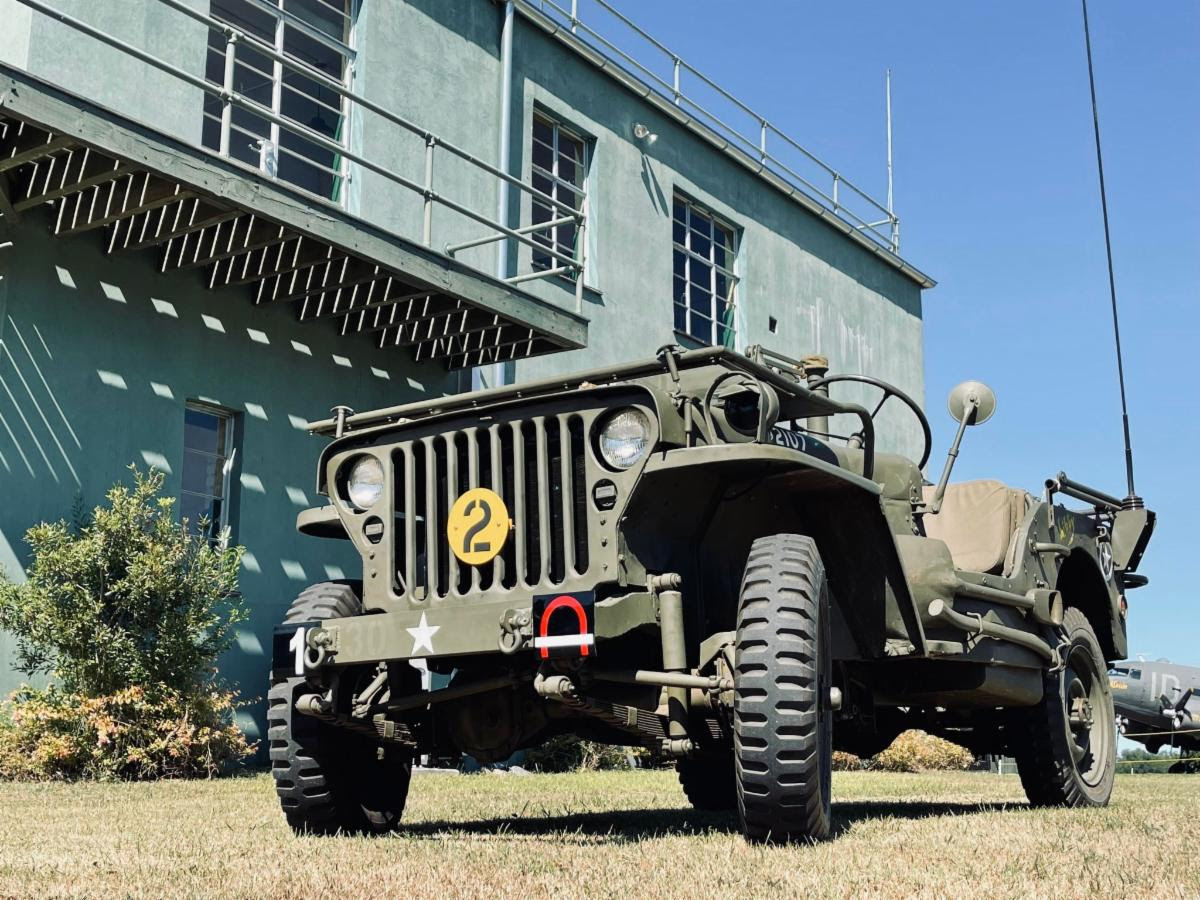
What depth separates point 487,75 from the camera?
52.3ft

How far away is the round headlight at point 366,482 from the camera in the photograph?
603cm

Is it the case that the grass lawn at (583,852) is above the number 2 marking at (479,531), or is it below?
below

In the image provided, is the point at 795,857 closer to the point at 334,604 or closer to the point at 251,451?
the point at 334,604

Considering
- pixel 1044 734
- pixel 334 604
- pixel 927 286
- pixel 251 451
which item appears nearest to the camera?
pixel 334 604

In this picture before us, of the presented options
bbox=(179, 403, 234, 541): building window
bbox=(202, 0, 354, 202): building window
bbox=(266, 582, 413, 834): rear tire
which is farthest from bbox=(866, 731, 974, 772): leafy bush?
bbox=(266, 582, 413, 834): rear tire

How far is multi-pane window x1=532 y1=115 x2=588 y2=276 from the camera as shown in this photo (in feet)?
54.1

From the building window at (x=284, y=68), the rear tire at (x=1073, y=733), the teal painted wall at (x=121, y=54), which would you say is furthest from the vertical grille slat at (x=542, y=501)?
the building window at (x=284, y=68)

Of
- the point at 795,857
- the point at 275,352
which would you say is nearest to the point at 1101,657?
the point at 795,857

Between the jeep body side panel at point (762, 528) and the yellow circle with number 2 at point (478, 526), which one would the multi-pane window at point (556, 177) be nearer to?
the jeep body side panel at point (762, 528)

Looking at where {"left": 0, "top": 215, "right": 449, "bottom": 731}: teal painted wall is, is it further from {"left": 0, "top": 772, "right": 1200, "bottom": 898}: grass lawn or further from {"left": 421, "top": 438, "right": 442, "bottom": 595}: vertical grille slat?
{"left": 421, "top": 438, "right": 442, "bottom": 595}: vertical grille slat

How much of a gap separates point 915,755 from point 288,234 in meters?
8.92

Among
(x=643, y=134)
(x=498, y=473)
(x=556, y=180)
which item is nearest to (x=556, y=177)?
(x=556, y=180)

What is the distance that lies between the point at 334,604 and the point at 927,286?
20.6m

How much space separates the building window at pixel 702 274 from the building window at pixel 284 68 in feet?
16.1
